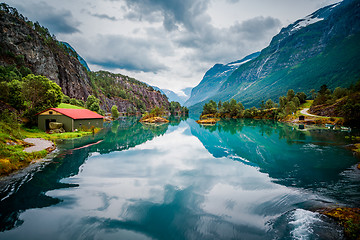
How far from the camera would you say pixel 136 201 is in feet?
36.6

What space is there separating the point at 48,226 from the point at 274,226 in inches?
449

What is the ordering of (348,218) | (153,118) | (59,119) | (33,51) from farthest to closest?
(153,118) < (33,51) < (59,119) < (348,218)

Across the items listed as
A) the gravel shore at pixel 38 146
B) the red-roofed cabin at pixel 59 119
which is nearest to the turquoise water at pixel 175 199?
the gravel shore at pixel 38 146

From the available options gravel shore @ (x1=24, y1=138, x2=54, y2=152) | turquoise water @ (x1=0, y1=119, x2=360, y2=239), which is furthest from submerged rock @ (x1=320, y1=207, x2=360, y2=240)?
gravel shore @ (x1=24, y1=138, x2=54, y2=152)

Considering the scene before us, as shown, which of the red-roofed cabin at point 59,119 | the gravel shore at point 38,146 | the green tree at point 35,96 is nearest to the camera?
the gravel shore at point 38,146

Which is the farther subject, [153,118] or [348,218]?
[153,118]

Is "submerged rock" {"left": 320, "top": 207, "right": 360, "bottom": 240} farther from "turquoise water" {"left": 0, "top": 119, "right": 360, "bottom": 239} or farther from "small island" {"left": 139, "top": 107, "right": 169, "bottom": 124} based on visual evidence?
"small island" {"left": 139, "top": 107, "right": 169, "bottom": 124}

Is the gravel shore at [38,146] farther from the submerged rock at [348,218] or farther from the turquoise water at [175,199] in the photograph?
the submerged rock at [348,218]

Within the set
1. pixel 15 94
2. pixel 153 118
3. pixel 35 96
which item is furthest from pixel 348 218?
pixel 153 118

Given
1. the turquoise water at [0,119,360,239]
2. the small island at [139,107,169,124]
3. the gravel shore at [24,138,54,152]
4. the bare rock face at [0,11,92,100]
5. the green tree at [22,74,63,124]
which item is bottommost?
the turquoise water at [0,119,360,239]

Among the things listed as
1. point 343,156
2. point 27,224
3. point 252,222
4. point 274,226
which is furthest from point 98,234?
point 343,156

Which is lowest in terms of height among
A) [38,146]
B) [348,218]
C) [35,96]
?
[348,218]

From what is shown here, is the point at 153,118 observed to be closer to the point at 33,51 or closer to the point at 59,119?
the point at 59,119

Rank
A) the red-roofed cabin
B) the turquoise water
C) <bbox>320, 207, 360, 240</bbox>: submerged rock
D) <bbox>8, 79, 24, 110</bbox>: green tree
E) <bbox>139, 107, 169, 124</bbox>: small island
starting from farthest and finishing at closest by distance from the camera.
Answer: <bbox>139, 107, 169, 124</bbox>: small island → <bbox>8, 79, 24, 110</bbox>: green tree → the red-roofed cabin → the turquoise water → <bbox>320, 207, 360, 240</bbox>: submerged rock
